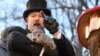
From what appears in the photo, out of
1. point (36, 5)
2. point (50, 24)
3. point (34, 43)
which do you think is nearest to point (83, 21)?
point (50, 24)

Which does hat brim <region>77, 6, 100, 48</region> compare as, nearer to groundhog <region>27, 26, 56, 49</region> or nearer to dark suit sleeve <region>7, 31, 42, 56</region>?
groundhog <region>27, 26, 56, 49</region>

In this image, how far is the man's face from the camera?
3.81 meters

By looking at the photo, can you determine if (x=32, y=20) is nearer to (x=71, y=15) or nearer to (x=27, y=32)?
(x=27, y=32)

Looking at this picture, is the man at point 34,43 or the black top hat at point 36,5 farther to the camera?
the black top hat at point 36,5

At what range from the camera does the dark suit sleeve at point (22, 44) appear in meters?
3.67

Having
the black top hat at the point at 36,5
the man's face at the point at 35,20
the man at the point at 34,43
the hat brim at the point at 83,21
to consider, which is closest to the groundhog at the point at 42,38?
the man at the point at 34,43

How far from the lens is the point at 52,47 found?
3576 mm

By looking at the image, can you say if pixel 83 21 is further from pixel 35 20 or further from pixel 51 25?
pixel 35 20

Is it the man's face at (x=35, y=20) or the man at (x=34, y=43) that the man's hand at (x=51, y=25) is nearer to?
the man at (x=34, y=43)

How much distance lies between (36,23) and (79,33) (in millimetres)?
1919

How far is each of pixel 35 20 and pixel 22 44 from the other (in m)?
0.35

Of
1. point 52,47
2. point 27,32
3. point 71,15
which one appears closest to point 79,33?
point 52,47

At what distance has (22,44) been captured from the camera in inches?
147

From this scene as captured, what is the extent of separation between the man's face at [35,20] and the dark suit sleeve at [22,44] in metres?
0.17
